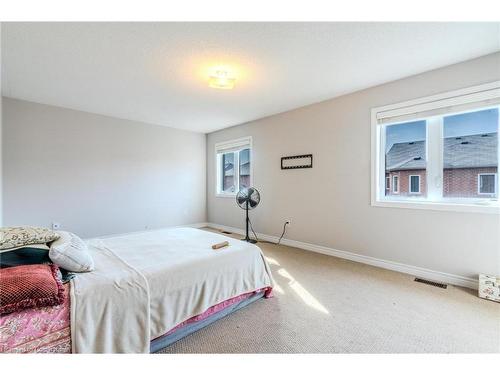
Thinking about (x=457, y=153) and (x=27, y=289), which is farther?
(x=457, y=153)

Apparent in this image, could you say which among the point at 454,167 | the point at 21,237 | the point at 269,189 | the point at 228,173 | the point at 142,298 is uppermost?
the point at 228,173

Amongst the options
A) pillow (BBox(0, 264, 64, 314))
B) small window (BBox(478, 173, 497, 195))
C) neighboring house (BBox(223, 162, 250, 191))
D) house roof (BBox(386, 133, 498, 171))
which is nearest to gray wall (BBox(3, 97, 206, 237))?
neighboring house (BBox(223, 162, 250, 191))

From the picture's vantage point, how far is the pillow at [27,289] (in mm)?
1045

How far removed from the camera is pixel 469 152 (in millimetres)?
2391

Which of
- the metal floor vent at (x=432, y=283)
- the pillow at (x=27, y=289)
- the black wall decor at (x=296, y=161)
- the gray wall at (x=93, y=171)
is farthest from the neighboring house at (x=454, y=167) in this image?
the gray wall at (x=93, y=171)

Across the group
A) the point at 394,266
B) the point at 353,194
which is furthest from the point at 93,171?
the point at 394,266

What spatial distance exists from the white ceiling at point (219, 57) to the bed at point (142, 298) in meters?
1.79

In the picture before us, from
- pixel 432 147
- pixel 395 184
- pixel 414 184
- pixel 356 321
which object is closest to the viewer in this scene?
pixel 356 321

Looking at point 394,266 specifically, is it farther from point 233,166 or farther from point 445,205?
point 233,166

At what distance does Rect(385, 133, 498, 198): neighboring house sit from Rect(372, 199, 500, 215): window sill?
0.11 meters

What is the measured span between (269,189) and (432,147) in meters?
2.42

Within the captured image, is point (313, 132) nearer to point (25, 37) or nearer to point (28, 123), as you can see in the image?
point (25, 37)

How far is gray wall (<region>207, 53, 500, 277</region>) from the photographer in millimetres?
2330

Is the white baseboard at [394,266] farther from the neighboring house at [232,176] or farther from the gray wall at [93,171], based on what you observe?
the gray wall at [93,171]
